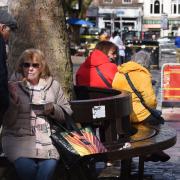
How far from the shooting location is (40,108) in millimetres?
5238

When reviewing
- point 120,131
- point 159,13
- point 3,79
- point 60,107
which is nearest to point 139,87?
point 120,131

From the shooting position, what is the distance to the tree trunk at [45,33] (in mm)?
6898

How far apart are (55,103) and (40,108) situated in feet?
0.68

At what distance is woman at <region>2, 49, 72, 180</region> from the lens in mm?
5215

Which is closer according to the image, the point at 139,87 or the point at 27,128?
the point at 27,128

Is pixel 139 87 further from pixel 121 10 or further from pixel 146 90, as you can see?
pixel 121 10

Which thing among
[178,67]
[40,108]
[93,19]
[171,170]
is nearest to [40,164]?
[40,108]

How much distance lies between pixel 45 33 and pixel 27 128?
6.09 feet

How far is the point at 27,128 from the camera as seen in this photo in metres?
5.26

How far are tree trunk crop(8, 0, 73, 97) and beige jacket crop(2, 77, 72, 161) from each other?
1594 mm

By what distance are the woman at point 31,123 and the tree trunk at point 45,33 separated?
1491 mm

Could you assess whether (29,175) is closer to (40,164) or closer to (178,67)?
(40,164)

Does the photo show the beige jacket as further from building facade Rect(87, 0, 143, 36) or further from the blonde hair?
building facade Rect(87, 0, 143, 36)

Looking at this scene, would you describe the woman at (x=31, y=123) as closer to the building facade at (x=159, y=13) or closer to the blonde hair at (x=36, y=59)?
the blonde hair at (x=36, y=59)
